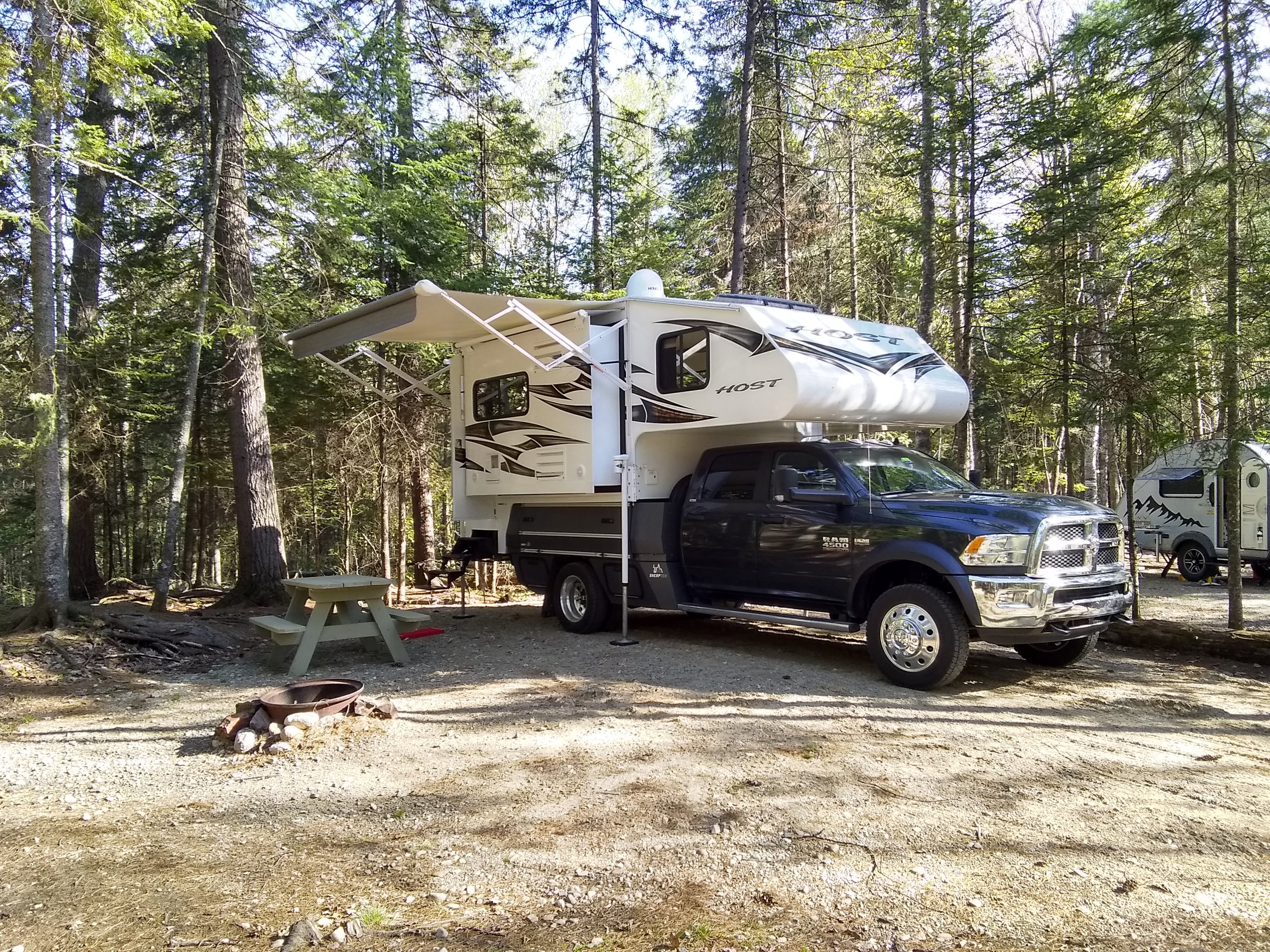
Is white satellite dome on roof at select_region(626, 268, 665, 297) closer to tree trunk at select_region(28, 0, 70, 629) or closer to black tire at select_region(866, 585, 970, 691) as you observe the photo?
black tire at select_region(866, 585, 970, 691)

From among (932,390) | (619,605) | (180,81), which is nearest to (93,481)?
(180,81)

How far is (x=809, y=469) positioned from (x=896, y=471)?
0.74 metres

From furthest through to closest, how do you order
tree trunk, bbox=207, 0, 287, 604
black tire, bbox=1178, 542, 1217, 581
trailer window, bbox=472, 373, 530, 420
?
black tire, bbox=1178, 542, 1217, 581 → tree trunk, bbox=207, 0, 287, 604 → trailer window, bbox=472, 373, 530, 420

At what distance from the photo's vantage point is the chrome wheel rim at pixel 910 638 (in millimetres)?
6227

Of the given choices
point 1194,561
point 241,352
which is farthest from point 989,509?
point 1194,561

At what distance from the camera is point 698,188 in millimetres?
17609

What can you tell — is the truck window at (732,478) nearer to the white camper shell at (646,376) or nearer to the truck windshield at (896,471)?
the white camper shell at (646,376)

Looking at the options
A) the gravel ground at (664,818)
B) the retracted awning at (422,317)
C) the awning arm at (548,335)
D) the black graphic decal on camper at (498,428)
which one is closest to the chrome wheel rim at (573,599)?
the black graphic decal on camper at (498,428)

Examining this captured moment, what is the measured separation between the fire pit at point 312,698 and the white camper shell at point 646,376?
10.7 ft

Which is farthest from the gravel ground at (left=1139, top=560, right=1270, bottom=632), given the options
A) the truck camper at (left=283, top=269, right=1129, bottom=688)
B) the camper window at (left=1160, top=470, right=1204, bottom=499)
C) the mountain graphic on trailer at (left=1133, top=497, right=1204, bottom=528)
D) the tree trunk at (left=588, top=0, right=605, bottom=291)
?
the tree trunk at (left=588, top=0, right=605, bottom=291)

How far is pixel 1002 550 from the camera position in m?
6.00

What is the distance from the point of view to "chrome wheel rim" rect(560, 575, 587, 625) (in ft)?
30.4

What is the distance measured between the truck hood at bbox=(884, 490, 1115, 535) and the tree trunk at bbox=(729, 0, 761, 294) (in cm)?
724

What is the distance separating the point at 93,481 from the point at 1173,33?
51.4 ft
